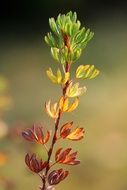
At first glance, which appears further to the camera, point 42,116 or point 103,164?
point 42,116

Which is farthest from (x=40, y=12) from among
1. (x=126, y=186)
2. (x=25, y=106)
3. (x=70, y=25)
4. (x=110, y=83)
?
(x=70, y=25)

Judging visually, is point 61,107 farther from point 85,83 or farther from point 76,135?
point 85,83

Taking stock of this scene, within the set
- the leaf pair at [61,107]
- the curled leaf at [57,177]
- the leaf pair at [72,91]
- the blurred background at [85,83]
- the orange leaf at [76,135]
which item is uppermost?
the blurred background at [85,83]

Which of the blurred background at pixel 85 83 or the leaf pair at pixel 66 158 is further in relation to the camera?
the blurred background at pixel 85 83

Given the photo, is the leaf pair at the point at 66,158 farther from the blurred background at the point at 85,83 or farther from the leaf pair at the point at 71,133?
the blurred background at the point at 85,83

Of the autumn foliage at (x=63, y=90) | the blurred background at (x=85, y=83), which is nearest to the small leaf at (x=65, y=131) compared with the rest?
the autumn foliage at (x=63, y=90)

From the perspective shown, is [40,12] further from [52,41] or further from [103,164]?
[52,41]

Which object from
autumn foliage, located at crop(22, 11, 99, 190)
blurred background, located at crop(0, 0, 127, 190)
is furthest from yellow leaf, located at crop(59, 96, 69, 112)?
blurred background, located at crop(0, 0, 127, 190)
